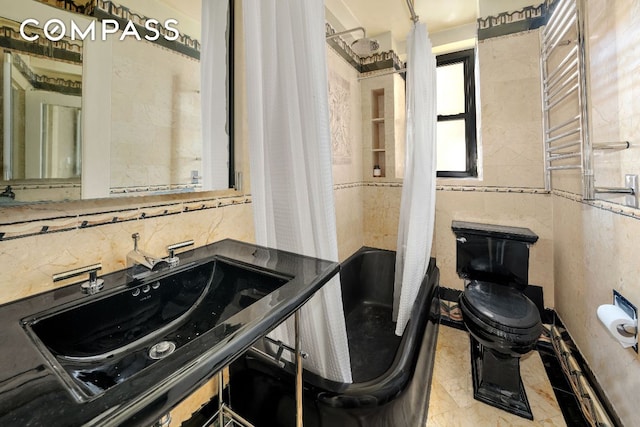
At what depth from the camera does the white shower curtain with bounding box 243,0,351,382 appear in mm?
952

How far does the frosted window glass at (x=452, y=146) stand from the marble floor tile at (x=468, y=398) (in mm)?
1525

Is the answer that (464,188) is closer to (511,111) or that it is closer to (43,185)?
(511,111)

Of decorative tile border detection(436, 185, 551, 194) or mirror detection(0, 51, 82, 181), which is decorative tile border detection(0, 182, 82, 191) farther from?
decorative tile border detection(436, 185, 551, 194)

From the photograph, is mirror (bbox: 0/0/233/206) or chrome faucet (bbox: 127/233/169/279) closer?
mirror (bbox: 0/0/233/206)

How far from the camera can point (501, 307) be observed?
1.45 m

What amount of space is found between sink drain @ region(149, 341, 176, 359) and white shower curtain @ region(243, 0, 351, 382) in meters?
0.46

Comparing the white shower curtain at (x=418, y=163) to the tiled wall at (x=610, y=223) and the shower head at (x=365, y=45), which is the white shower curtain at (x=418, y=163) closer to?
the shower head at (x=365, y=45)

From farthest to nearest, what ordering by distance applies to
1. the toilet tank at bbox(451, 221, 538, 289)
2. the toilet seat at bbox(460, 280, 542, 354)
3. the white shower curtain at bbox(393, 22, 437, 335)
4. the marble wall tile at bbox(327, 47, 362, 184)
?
the marble wall tile at bbox(327, 47, 362, 184), the toilet tank at bbox(451, 221, 538, 289), the white shower curtain at bbox(393, 22, 437, 335), the toilet seat at bbox(460, 280, 542, 354)

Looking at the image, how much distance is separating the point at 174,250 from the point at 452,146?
7.98ft

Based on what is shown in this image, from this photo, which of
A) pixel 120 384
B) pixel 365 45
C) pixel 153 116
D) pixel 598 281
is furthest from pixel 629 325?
pixel 365 45

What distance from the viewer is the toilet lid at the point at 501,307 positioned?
1.33 meters

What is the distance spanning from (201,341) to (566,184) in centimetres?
212

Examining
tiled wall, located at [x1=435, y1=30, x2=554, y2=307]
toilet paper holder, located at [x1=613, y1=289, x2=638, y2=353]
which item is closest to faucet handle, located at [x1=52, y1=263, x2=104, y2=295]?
toilet paper holder, located at [x1=613, y1=289, x2=638, y2=353]

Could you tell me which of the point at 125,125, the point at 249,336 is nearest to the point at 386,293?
the point at 249,336
